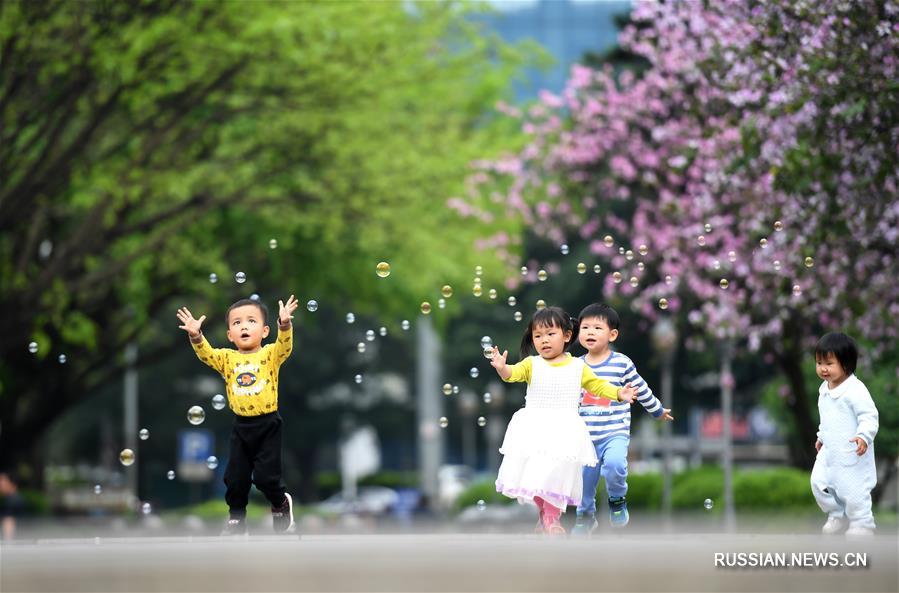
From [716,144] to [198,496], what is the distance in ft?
162

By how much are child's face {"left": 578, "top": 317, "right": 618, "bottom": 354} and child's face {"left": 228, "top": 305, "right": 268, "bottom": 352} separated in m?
1.76

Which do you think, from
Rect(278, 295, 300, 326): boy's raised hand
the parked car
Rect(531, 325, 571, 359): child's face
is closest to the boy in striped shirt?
Rect(531, 325, 571, 359): child's face

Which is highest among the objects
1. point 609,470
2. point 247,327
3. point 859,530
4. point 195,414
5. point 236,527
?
point 247,327

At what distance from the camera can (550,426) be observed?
9.20m

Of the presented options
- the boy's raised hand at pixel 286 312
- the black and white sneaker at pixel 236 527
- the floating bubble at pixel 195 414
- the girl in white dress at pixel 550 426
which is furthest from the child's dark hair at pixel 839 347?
the floating bubble at pixel 195 414

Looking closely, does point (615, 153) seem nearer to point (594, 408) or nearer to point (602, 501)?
point (602, 501)

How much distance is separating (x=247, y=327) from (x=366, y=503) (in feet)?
169

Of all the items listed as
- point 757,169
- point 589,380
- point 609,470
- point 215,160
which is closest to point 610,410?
point 589,380

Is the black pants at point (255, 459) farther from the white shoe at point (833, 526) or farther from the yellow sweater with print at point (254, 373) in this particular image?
the white shoe at point (833, 526)

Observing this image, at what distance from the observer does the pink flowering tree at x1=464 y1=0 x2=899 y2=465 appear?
14008 mm

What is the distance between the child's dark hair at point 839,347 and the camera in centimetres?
951

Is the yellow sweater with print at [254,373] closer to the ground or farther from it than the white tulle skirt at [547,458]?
farther from it

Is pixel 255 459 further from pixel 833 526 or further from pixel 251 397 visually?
pixel 833 526

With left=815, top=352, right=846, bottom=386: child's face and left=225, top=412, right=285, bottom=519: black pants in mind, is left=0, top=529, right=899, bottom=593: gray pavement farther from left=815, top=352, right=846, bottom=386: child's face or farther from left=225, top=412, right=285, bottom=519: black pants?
left=815, top=352, right=846, bottom=386: child's face
